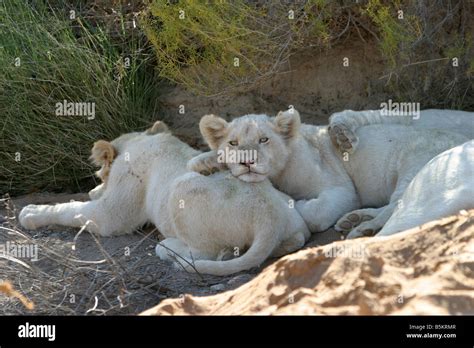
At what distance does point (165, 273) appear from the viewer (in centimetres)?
654

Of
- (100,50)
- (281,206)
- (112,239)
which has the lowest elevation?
(112,239)

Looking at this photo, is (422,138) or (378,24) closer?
(422,138)

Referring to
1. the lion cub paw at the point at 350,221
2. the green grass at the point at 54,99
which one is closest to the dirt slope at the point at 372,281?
the lion cub paw at the point at 350,221

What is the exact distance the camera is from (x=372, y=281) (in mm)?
4238

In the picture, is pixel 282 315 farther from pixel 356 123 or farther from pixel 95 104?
pixel 95 104

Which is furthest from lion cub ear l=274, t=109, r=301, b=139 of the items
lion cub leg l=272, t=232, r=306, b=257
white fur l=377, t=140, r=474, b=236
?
white fur l=377, t=140, r=474, b=236

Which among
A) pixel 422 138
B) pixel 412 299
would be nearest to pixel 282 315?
pixel 412 299

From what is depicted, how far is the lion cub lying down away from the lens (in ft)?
21.2

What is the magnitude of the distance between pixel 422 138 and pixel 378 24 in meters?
1.58

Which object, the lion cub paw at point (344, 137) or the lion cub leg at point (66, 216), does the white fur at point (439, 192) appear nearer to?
the lion cub paw at point (344, 137)

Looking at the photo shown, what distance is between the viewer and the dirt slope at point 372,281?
13.3 ft

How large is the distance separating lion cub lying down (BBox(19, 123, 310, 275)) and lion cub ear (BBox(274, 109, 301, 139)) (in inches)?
24.6

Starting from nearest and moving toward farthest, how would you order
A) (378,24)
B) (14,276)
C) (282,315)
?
1. (282,315)
2. (14,276)
3. (378,24)

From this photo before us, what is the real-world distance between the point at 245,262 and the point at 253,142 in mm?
1127
